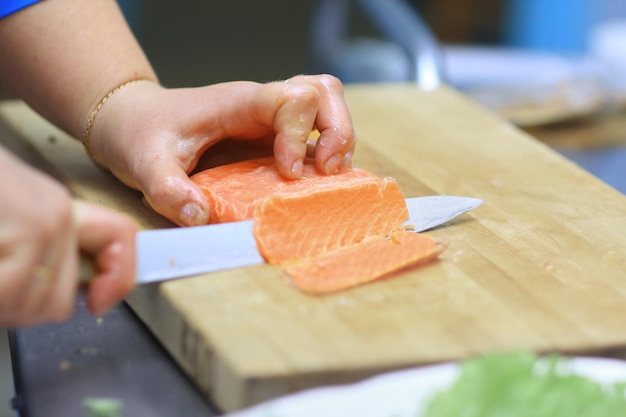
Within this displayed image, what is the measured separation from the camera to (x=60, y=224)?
1.00 m

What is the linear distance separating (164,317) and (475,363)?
18.4 inches

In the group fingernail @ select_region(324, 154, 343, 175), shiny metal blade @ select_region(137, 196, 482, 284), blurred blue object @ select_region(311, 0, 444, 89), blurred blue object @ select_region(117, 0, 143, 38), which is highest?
fingernail @ select_region(324, 154, 343, 175)

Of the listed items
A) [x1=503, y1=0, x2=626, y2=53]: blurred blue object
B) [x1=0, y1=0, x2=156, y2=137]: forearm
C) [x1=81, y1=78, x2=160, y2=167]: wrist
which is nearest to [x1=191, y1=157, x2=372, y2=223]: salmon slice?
[x1=81, y1=78, x2=160, y2=167]: wrist

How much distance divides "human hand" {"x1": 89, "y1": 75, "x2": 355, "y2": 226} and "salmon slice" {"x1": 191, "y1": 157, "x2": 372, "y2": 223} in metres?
0.02

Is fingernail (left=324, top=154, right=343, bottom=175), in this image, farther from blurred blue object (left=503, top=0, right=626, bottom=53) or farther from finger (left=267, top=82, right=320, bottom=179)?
blurred blue object (left=503, top=0, right=626, bottom=53)

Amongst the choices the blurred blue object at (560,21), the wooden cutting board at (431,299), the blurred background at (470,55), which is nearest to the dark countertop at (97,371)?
the wooden cutting board at (431,299)

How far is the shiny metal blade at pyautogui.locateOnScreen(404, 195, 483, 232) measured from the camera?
4.81 ft

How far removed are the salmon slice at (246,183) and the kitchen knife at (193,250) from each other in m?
0.07

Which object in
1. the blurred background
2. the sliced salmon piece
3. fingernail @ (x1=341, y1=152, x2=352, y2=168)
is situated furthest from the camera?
the blurred background

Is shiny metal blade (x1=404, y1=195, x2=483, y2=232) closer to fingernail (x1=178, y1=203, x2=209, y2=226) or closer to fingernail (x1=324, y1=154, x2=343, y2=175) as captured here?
fingernail (x1=324, y1=154, x2=343, y2=175)

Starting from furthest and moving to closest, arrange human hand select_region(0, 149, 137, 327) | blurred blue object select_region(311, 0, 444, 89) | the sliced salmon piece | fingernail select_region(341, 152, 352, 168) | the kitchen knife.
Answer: blurred blue object select_region(311, 0, 444, 89) < fingernail select_region(341, 152, 352, 168) < the sliced salmon piece < the kitchen knife < human hand select_region(0, 149, 137, 327)

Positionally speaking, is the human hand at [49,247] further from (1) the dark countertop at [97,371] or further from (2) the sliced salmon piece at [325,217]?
(2) the sliced salmon piece at [325,217]

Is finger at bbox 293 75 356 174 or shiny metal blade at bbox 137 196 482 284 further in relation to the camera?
finger at bbox 293 75 356 174

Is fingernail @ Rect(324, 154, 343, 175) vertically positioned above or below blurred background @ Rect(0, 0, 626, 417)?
above
